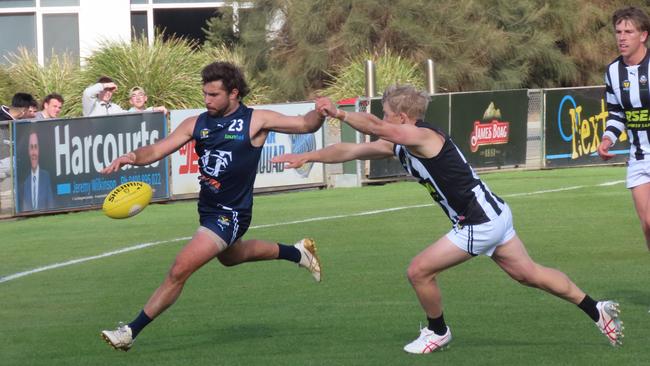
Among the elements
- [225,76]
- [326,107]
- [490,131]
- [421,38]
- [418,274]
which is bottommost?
[418,274]

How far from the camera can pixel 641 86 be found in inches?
369

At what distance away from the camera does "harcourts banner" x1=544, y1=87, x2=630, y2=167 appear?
24.3 metres

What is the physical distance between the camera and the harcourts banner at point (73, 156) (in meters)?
17.2

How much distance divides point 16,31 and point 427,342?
107 feet

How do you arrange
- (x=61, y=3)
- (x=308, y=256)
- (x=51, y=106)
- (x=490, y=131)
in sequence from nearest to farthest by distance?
(x=308, y=256) < (x=51, y=106) < (x=490, y=131) < (x=61, y=3)

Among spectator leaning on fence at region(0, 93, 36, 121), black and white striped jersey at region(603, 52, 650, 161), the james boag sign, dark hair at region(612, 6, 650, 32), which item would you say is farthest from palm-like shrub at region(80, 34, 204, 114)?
dark hair at region(612, 6, 650, 32)

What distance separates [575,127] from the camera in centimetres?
2459

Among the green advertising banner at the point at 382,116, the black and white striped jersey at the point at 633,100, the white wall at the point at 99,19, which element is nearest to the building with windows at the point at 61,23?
the white wall at the point at 99,19

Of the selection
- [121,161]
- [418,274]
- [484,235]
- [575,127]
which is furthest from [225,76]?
[575,127]

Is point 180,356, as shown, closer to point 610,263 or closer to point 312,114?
point 312,114

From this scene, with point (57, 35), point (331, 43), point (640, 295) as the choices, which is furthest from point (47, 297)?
point (57, 35)

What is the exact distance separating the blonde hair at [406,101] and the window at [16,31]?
3208 centimetres

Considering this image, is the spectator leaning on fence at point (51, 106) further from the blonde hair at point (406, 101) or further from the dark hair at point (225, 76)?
the blonde hair at point (406, 101)

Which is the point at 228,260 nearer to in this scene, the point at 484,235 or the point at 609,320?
the point at 484,235
